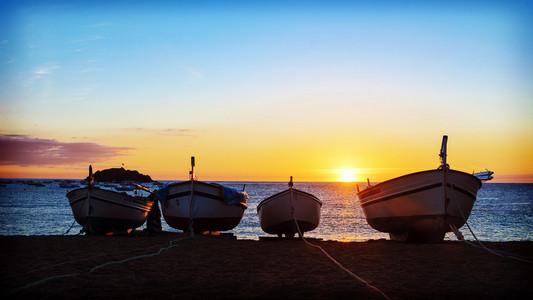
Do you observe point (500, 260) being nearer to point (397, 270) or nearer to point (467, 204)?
point (397, 270)

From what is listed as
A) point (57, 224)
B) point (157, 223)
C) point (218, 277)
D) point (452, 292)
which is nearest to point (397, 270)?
point (452, 292)

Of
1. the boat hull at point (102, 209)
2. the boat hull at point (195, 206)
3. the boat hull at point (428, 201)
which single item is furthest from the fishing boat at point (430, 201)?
the boat hull at point (102, 209)

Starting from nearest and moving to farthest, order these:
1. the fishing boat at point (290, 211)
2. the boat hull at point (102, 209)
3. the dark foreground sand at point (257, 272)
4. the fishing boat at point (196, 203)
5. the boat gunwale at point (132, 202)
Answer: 1. the dark foreground sand at point (257, 272)
2. the fishing boat at point (290, 211)
3. the boat hull at point (102, 209)
4. the boat gunwale at point (132, 202)
5. the fishing boat at point (196, 203)

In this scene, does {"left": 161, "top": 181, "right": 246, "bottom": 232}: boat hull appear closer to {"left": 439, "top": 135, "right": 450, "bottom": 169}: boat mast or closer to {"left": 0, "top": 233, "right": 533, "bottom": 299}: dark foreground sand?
{"left": 0, "top": 233, "right": 533, "bottom": 299}: dark foreground sand

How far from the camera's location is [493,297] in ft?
20.9

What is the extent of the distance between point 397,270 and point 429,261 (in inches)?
71.4

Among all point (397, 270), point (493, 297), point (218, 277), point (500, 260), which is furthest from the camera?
point (500, 260)

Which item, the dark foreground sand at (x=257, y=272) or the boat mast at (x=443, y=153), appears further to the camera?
the boat mast at (x=443, y=153)

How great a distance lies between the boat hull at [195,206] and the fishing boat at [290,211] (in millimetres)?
2052

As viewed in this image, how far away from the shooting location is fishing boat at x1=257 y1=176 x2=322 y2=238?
16.6m

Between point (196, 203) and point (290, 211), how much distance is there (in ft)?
13.1

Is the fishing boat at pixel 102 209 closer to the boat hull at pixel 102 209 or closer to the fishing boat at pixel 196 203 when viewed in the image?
the boat hull at pixel 102 209

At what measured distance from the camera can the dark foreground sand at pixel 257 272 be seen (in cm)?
655

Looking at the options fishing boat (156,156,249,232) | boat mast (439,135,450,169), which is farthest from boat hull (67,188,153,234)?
boat mast (439,135,450,169)
